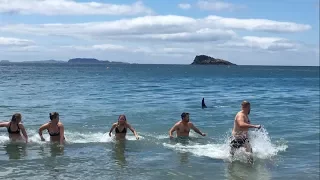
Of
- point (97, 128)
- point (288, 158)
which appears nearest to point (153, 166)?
point (288, 158)

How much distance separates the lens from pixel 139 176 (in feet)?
33.2

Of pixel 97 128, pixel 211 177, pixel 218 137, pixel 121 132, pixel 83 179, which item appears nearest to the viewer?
pixel 83 179

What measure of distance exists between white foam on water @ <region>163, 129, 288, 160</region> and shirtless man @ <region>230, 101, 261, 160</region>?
0.18 m

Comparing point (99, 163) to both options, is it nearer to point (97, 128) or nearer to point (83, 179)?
point (83, 179)

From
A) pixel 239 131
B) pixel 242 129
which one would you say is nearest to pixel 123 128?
pixel 239 131

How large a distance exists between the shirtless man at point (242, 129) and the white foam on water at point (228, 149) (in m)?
0.18

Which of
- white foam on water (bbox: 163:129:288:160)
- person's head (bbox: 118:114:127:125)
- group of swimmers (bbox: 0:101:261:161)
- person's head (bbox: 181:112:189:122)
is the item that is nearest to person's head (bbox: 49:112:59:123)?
group of swimmers (bbox: 0:101:261:161)

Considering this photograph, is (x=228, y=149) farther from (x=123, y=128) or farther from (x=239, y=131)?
(x=123, y=128)

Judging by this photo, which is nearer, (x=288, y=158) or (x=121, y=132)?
(x=288, y=158)

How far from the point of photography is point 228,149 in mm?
12328

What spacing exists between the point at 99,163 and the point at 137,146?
2.75m

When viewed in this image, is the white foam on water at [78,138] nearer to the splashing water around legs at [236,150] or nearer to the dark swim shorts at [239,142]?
the splashing water around legs at [236,150]

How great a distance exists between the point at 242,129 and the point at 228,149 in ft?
4.12

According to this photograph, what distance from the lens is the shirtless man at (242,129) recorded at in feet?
36.5
